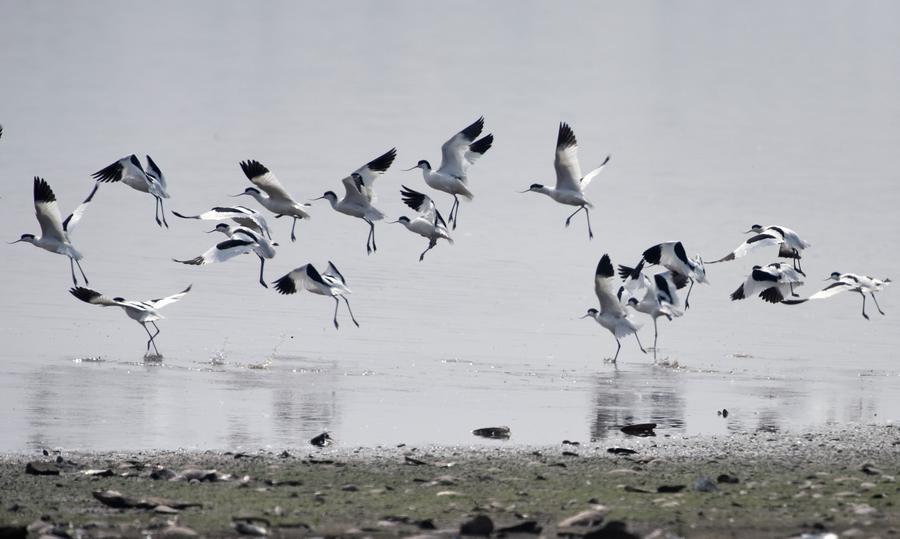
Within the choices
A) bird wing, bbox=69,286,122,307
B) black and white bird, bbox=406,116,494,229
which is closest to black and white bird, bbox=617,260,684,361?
black and white bird, bbox=406,116,494,229

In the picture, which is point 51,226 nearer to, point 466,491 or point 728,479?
point 466,491

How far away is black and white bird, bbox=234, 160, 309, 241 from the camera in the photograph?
59.5 ft

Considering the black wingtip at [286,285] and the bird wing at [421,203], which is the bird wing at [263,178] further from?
the black wingtip at [286,285]

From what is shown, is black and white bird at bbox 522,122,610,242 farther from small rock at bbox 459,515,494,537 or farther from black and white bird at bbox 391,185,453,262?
small rock at bbox 459,515,494,537

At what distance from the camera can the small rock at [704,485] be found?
8.80 metres

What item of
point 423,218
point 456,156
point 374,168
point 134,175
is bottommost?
point 423,218

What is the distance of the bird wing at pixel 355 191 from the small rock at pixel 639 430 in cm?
733

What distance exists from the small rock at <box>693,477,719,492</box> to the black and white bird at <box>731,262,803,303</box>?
29.8 ft

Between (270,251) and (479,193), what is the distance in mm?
13619

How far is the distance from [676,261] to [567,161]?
5.94 feet

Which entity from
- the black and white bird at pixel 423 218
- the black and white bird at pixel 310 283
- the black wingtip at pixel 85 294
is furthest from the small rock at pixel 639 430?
the black and white bird at pixel 423 218

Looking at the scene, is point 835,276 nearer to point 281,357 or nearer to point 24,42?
point 281,357

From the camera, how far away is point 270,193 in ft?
61.5

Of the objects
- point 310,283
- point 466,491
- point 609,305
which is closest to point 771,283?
point 609,305
